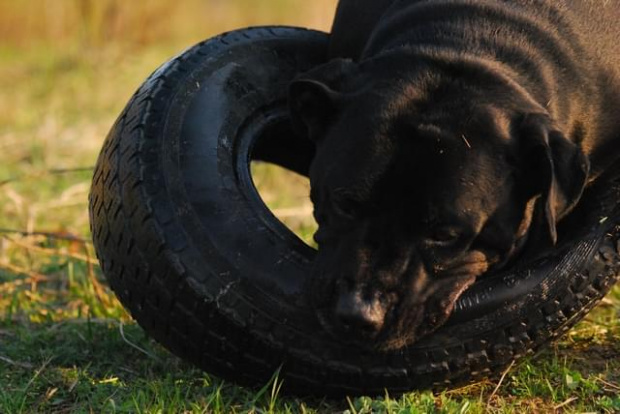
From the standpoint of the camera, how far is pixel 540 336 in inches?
131

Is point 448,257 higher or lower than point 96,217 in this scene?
higher

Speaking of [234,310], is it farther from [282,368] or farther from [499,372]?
[499,372]

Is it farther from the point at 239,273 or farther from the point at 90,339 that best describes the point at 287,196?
the point at 239,273

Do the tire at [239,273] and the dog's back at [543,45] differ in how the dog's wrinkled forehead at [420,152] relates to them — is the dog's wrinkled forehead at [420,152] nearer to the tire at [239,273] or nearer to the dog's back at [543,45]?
the dog's back at [543,45]

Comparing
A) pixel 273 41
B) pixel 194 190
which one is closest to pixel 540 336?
pixel 194 190

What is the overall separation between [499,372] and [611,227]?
643 millimetres

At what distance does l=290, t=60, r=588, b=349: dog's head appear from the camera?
114 inches

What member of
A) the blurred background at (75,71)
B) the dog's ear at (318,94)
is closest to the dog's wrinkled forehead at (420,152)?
the dog's ear at (318,94)

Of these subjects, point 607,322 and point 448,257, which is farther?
point 607,322

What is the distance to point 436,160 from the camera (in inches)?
114

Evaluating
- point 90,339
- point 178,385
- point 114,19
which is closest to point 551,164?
point 178,385

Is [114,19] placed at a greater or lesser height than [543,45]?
lesser

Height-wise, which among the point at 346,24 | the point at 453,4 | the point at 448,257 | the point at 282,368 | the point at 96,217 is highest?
the point at 453,4

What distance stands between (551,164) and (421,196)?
40 cm
